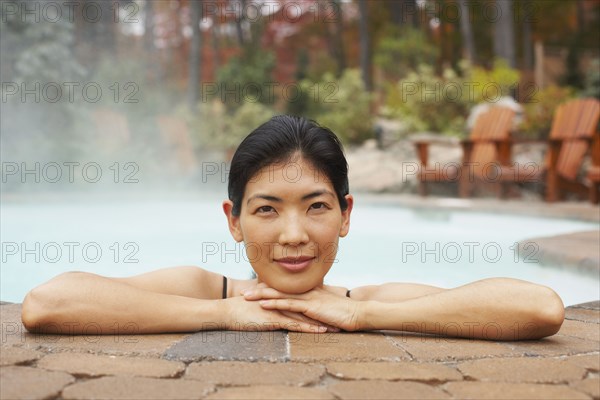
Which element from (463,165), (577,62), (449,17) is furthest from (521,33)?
(463,165)

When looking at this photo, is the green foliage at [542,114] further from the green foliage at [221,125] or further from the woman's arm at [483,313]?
the woman's arm at [483,313]

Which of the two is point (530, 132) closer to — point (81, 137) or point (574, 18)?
point (81, 137)

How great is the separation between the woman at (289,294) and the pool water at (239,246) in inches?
61.7

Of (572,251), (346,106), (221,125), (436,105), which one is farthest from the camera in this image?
(221,125)

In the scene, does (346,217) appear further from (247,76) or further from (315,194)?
(247,76)

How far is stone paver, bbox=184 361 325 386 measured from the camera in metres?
1.33

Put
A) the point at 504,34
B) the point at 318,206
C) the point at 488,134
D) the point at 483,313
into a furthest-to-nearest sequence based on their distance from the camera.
→ the point at 504,34
the point at 488,134
the point at 318,206
the point at 483,313

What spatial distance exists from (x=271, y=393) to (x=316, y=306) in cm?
60

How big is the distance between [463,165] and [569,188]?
1233 millimetres

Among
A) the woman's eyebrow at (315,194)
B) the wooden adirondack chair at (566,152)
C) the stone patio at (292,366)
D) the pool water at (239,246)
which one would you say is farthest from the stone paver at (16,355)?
the wooden adirondack chair at (566,152)

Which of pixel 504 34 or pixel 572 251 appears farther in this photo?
pixel 504 34

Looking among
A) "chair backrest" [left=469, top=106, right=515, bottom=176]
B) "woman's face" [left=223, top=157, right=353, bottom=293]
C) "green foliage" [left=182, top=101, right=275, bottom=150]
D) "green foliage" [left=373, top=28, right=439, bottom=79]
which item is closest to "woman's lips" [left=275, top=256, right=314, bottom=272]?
"woman's face" [left=223, top=157, right=353, bottom=293]

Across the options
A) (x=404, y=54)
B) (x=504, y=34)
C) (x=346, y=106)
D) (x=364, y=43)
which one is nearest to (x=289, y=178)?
(x=346, y=106)

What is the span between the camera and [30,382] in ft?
4.21
